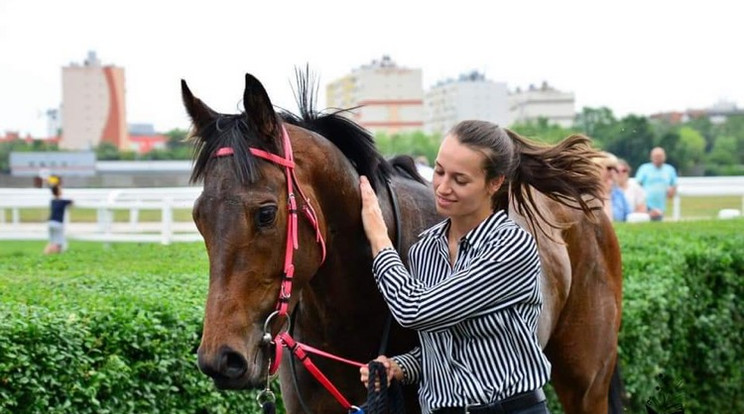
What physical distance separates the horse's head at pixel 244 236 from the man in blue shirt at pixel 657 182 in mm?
11657

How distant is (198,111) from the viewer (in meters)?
3.29

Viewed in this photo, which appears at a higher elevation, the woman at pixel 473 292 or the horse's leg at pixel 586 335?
the woman at pixel 473 292

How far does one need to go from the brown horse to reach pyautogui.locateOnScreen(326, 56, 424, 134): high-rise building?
83.5 metres

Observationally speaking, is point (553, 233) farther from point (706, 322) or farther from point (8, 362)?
point (706, 322)

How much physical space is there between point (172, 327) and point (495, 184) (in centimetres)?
204

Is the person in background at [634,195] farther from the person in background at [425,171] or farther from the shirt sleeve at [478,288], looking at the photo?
the shirt sleeve at [478,288]

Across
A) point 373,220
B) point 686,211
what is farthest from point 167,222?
point 686,211

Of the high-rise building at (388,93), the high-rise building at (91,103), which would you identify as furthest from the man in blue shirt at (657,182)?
the high-rise building at (388,93)

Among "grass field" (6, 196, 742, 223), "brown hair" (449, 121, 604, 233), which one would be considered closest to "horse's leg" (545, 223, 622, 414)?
"brown hair" (449, 121, 604, 233)

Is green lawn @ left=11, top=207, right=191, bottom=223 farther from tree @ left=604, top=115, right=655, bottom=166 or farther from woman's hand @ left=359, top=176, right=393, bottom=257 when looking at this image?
woman's hand @ left=359, top=176, right=393, bottom=257

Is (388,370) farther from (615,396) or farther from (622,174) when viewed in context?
(622,174)

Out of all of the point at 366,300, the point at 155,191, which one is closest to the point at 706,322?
the point at 366,300

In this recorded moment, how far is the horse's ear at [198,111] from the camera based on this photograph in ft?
10.7

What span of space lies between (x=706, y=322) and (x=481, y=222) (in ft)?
16.0
